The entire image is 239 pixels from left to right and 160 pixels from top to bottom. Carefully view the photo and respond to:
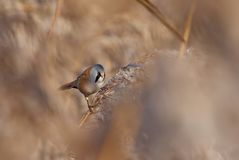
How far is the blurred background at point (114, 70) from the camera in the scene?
0.77 meters

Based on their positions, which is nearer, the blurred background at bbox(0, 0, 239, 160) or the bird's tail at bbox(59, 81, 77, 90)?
the blurred background at bbox(0, 0, 239, 160)

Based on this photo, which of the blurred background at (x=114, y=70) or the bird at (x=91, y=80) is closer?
the blurred background at (x=114, y=70)

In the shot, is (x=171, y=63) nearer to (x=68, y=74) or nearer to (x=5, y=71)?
(x=5, y=71)

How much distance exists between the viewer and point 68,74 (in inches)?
56.3

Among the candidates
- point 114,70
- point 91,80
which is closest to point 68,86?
point 91,80

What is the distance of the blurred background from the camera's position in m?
0.77

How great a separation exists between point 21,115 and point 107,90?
0.23 metres

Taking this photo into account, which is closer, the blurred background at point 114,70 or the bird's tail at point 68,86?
the blurred background at point 114,70

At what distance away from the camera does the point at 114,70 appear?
5.17 ft

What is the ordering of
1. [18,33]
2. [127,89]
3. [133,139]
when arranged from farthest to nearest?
[18,33]
[127,89]
[133,139]

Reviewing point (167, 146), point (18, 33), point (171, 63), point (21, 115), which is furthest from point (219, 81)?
point (18, 33)

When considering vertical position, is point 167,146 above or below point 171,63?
below

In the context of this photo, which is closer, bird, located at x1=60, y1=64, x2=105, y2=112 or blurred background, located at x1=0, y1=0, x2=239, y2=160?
blurred background, located at x1=0, y1=0, x2=239, y2=160

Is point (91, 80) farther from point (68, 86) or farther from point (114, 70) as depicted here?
→ point (114, 70)
